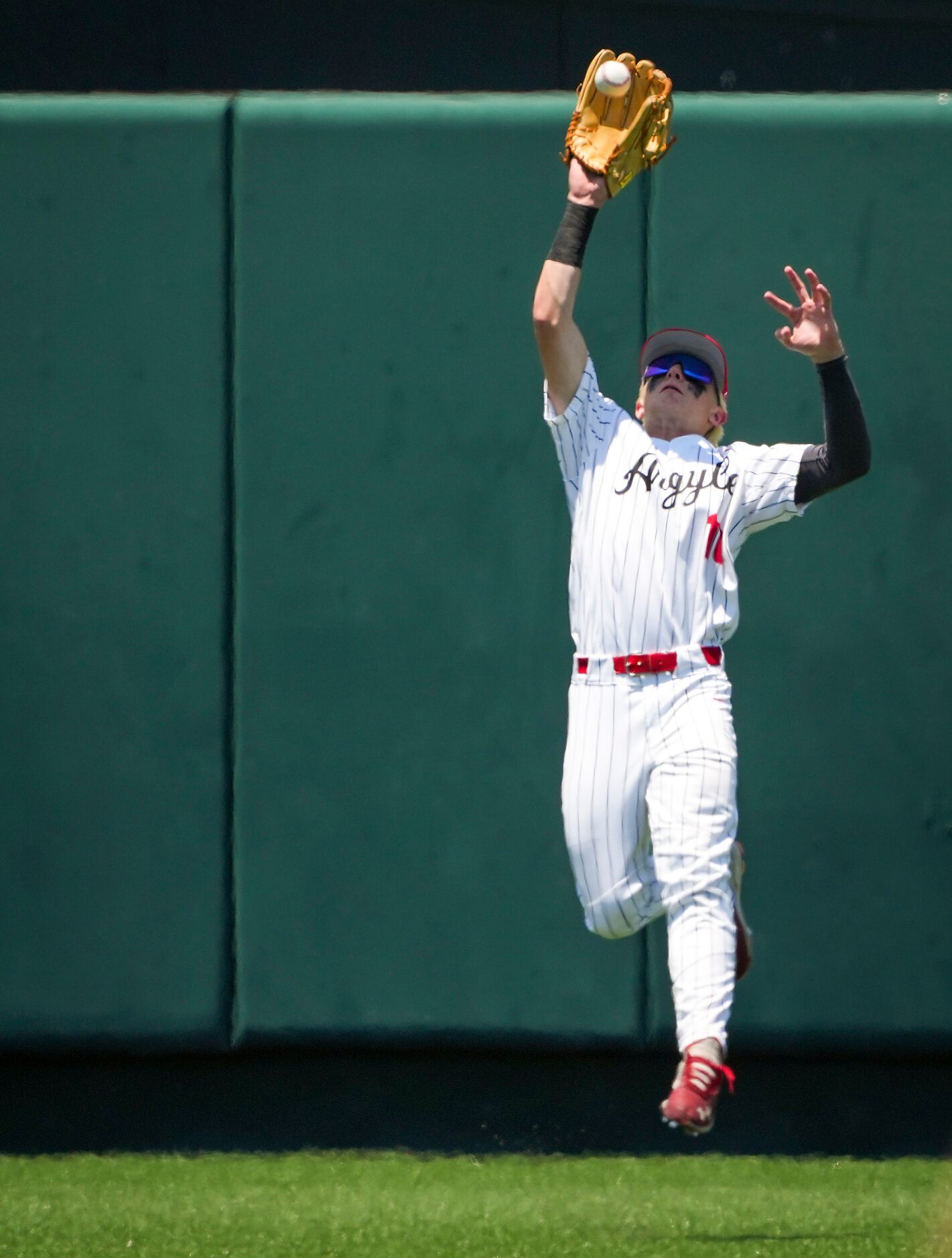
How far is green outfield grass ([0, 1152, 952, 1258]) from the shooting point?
311 centimetres

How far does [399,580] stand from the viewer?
13.0 feet

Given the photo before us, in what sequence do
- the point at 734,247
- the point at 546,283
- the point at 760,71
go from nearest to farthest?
the point at 546,283
the point at 734,247
the point at 760,71

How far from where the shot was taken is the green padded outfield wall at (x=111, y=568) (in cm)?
395

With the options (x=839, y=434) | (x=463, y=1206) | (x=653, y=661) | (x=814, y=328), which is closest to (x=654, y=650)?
(x=653, y=661)

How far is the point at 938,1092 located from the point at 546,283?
2237 mm

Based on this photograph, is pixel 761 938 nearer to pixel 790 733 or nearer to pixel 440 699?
pixel 790 733

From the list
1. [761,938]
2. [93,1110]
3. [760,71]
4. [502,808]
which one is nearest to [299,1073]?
[93,1110]

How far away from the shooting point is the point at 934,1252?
10.0 ft

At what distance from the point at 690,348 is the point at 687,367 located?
4 cm

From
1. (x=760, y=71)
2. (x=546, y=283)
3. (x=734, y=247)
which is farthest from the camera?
(x=760, y=71)

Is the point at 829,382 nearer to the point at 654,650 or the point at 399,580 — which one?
the point at 654,650

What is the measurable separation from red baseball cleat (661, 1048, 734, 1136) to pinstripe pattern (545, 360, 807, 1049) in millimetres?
181

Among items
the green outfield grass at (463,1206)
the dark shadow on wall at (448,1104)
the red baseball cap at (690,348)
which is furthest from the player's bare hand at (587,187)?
the dark shadow on wall at (448,1104)

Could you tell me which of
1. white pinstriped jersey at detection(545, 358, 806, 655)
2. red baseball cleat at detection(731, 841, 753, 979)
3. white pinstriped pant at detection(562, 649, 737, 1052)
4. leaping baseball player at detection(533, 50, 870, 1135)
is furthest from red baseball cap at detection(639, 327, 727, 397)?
red baseball cleat at detection(731, 841, 753, 979)
